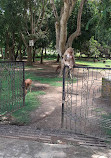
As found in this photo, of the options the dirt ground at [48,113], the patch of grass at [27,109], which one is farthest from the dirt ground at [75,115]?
the patch of grass at [27,109]

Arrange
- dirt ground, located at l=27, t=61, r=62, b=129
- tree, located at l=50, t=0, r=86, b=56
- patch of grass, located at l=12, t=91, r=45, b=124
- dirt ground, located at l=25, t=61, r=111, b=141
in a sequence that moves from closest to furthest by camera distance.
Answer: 1. dirt ground, located at l=25, t=61, r=111, b=141
2. dirt ground, located at l=27, t=61, r=62, b=129
3. patch of grass, located at l=12, t=91, r=45, b=124
4. tree, located at l=50, t=0, r=86, b=56

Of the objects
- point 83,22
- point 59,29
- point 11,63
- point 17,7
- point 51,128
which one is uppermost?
point 17,7

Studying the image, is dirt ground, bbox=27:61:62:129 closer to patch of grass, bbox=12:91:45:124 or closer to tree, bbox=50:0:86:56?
patch of grass, bbox=12:91:45:124

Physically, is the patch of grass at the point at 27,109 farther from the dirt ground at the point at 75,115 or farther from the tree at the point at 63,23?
the tree at the point at 63,23

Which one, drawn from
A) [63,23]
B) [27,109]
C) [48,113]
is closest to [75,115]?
[48,113]

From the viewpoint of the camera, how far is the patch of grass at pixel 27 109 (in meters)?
5.30

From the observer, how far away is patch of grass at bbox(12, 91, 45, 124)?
5.30 metres

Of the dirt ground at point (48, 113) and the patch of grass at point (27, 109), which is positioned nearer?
the dirt ground at point (48, 113)

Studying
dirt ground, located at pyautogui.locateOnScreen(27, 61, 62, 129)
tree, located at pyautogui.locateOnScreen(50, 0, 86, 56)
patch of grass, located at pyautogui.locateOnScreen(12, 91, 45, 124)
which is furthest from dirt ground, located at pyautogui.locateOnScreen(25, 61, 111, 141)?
tree, located at pyautogui.locateOnScreen(50, 0, 86, 56)

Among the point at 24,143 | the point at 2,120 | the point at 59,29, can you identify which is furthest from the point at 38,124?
the point at 59,29

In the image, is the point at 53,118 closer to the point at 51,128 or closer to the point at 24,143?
the point at 51,128

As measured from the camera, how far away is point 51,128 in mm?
4707

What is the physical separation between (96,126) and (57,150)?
5.90 feet

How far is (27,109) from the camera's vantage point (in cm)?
614
